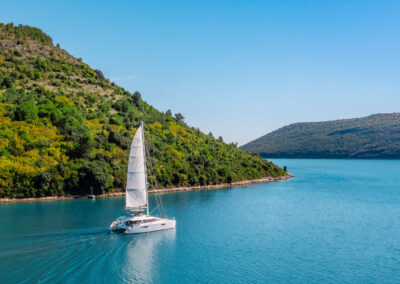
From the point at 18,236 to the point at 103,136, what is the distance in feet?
147

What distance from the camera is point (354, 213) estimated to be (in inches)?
2235

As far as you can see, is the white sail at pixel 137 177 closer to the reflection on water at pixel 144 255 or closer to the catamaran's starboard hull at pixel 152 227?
the catamaran's starboard hull at pixel 152 227

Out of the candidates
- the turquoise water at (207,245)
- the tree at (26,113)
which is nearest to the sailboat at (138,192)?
the turquoise water at (207,245)

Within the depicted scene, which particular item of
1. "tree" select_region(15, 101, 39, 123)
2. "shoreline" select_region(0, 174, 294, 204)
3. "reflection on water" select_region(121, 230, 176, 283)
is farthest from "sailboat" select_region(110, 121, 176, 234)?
"tree" select_region(15, 101, 39, 123)

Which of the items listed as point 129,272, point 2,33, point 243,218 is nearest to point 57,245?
point 129,272

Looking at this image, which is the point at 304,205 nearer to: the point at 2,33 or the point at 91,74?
the point at 91,74

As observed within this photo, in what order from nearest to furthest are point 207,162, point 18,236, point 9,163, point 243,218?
point 18,236 < point 243,218 < point 9,163 < point 207,162

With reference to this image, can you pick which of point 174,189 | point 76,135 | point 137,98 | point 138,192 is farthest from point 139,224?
point 137,98

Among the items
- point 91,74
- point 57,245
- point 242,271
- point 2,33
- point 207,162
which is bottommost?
point 242,271

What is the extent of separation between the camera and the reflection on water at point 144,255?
2947 centimetres

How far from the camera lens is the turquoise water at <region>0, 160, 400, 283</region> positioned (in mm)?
29609

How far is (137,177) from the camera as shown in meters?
42.7

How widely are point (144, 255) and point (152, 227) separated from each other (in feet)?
27.9

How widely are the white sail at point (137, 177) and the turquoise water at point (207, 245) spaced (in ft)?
14.4
